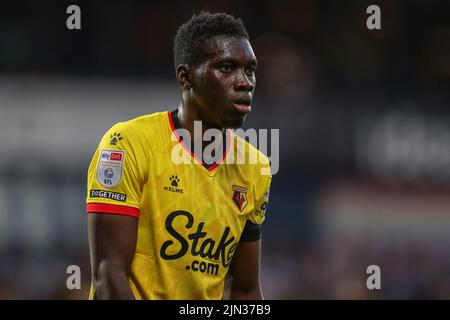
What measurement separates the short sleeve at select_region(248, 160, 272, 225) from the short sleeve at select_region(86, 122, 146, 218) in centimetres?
87

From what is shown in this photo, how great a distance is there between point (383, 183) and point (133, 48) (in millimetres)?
4833

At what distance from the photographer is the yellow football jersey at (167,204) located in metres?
4.59

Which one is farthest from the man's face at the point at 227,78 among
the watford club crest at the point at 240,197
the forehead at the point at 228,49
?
the watford club crest at the point at 240,197

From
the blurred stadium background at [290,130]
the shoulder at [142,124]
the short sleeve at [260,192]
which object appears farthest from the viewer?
the blurred stadium background at [290,130]

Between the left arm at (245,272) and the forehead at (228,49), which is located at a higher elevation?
the forehead at (228,49)

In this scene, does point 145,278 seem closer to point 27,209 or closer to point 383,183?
point 27,209

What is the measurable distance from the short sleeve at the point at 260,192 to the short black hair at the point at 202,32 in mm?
849

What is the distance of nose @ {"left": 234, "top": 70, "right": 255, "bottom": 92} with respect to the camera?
477 cm

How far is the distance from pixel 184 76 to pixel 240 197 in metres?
0.83

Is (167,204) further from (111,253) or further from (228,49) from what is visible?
(228,49)

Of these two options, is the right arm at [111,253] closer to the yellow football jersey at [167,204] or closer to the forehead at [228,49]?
the yellow football jersey at [167,204]

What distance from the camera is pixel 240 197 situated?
5078 millimetres

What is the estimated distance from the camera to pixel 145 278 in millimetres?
4688
